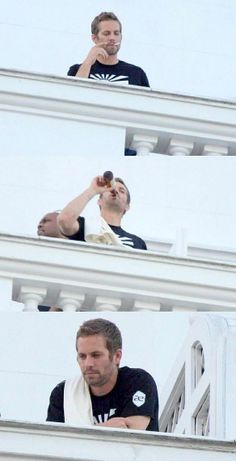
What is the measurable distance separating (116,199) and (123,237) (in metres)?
0.45

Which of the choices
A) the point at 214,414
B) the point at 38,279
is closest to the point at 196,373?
the point at 214,414

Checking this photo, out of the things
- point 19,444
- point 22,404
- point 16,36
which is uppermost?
point 16,36

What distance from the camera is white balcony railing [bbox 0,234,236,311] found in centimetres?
1680

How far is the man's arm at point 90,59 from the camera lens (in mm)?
18656

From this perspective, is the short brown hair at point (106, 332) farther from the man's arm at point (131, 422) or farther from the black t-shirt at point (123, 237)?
the black t-shirt at point (123, 237)

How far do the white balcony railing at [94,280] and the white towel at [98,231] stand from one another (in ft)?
0.22

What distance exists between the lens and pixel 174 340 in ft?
53.6

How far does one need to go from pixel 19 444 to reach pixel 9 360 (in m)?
3.32

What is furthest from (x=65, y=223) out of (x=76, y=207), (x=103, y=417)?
(x=103, y=417)

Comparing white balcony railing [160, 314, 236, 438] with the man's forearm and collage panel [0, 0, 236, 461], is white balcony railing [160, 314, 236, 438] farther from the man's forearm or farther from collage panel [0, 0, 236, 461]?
the man's forearm

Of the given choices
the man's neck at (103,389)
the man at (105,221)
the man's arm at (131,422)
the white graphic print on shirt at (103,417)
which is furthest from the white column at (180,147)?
the man's arm at (131,422)

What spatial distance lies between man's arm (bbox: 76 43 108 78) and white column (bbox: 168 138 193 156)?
74cm

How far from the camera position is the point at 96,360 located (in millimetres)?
13930

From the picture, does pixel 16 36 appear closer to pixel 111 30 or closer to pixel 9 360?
pixel 111 30
